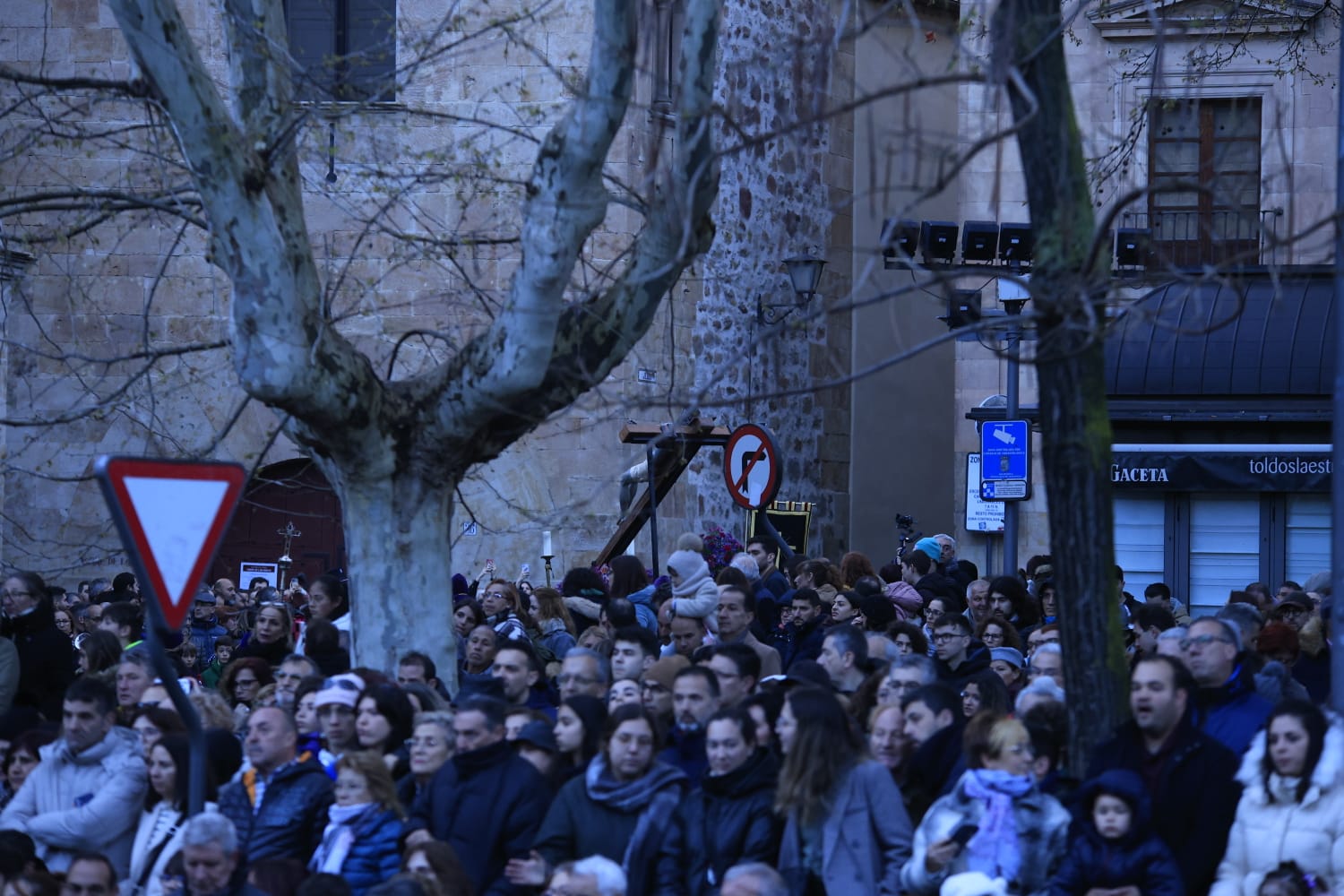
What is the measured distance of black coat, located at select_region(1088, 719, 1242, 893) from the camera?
6.80 m

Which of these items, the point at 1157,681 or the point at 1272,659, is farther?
the point at 1272,659

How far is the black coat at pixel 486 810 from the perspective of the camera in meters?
7.47

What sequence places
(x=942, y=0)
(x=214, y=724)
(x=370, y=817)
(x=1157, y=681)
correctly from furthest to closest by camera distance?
(x=942, y=0), (x=214, y=724), (x=370, y=817), (x=1157, y=681)

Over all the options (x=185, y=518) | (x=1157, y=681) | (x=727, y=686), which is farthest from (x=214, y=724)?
(x=1157, y=681)

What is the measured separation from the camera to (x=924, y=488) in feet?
86.1

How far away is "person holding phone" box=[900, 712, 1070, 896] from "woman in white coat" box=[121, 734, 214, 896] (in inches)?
115

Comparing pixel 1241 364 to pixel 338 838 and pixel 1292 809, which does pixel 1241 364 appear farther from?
pixel 338 838

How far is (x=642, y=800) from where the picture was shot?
7383 millimetres

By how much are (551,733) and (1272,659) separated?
4.25 meters

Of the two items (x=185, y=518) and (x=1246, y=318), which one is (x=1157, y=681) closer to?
(x=185, y=518)

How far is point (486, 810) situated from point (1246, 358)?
16.5 meters

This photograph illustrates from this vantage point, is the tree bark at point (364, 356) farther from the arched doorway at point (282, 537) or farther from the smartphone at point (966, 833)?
the arched doorway at point (282, 537)

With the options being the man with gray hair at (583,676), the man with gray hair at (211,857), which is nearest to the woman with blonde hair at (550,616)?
the man with gray hair at (583,676)

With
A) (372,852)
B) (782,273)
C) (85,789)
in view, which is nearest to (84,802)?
(85,789)
